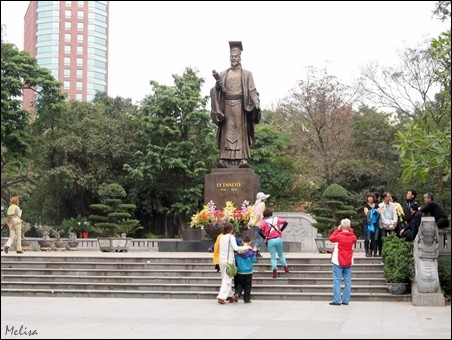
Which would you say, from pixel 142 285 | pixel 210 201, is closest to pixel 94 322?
pixel 142 285

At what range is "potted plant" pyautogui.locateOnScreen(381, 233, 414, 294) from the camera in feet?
46.5

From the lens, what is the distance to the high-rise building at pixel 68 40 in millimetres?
95250

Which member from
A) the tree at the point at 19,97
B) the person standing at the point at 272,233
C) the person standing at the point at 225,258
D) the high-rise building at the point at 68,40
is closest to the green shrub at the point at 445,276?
the person standing at the point at 272,233

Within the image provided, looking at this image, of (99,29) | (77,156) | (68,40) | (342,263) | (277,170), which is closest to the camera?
(342,263)

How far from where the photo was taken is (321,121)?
40.3m

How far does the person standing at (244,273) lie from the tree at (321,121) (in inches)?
1020

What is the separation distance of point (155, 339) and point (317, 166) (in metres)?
31.1

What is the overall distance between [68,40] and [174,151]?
66.3m

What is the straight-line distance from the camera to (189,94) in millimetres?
36094

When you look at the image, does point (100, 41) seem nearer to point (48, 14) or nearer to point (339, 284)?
point (48, 14)

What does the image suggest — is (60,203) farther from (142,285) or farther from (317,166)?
(142,285)

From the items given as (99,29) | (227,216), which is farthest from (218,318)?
(99,29)

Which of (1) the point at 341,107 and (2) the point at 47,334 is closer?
(2) the point at 47,334

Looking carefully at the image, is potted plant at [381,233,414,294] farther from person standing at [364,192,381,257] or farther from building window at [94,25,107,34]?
building window at [94,25,107,34]
